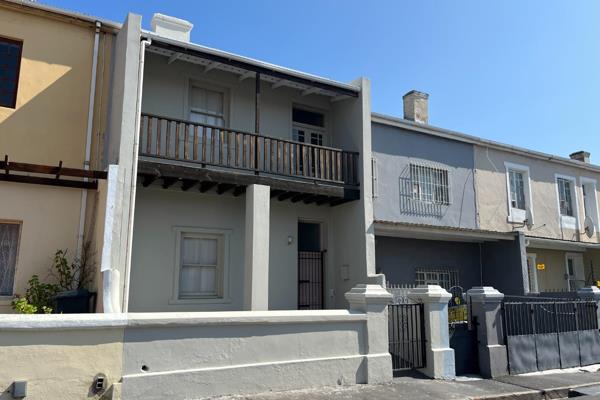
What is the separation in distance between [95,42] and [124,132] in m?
2.68

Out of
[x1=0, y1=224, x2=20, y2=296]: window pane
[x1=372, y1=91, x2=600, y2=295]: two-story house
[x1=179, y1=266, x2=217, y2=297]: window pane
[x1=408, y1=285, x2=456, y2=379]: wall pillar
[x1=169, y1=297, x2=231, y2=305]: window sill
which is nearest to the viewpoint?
[x1=408, y1=285, x2=456, y2=379]: wall pillar

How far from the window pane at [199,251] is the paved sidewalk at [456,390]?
465 cm

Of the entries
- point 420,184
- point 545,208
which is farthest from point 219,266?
point 545,208

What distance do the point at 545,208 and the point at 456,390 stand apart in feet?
39.2

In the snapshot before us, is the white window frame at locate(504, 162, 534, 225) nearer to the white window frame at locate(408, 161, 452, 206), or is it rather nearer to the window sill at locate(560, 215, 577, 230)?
the window sill at locate(560, 215, 577, 230)

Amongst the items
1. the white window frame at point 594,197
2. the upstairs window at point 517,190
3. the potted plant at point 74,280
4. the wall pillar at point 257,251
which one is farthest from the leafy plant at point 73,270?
the white window frame at point 594,197

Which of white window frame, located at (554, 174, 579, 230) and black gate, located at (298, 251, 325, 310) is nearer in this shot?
black gate, located at (298, 251, 325, 310)

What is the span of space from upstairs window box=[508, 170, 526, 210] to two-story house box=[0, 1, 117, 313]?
1358 centimetres

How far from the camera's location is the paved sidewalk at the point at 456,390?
766 centimetres

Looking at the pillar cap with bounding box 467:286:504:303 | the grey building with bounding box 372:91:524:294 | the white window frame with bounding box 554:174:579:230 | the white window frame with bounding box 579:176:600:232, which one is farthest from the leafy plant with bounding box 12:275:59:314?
the white window frame with bounding box 579:176:600:232

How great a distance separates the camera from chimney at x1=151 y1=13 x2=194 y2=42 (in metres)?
11.5

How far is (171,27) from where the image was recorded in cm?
1162

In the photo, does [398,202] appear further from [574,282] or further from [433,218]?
[574,282]

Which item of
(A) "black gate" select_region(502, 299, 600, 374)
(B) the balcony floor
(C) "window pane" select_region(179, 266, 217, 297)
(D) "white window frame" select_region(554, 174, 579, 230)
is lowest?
(A) "black gate" select_region(502, 299, 600, 374)
